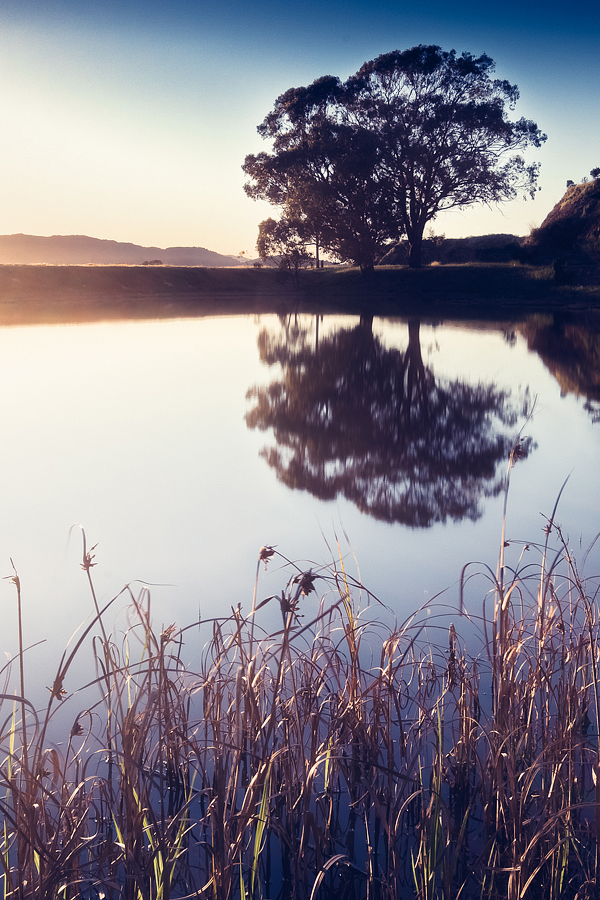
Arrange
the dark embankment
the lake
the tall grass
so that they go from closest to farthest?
the tall grass, the lake, the dark embankment

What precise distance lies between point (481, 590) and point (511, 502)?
75.8 inches

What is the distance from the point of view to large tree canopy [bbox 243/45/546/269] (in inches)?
1259

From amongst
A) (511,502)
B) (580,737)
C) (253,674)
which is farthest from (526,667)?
(511,502)

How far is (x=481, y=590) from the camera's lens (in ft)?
12.1

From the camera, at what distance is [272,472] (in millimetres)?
6438

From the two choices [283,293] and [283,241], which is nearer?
[283,241]

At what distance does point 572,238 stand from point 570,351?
22254 millimetres

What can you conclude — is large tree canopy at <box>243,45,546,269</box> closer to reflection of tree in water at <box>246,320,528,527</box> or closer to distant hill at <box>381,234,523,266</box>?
distant hill at <box>381,234,523,266</box>

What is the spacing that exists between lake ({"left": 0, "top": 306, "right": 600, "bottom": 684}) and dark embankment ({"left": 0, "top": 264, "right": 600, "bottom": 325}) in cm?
1343

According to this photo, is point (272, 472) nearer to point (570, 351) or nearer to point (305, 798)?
point (305, 798)

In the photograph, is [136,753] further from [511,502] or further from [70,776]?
[511,502]

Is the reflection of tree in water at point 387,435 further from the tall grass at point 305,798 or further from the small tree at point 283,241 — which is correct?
the small tree at point 283,241

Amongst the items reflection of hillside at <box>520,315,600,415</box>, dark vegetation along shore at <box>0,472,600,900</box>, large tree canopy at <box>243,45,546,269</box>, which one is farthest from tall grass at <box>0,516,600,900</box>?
large tree canopy at <box>243,45,546,269</box>

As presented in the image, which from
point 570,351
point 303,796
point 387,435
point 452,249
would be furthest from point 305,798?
point 452,249
